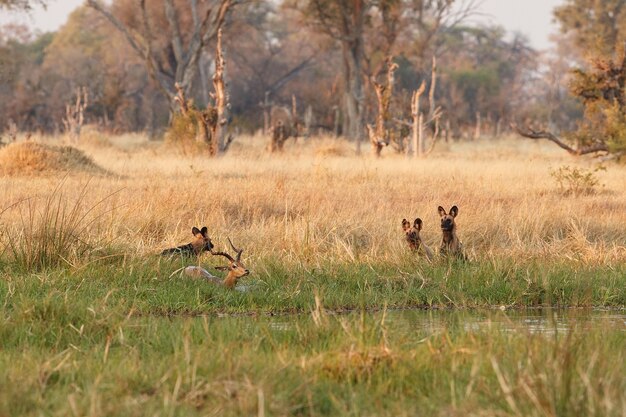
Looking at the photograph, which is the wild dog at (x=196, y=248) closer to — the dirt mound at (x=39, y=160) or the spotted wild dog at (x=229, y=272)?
the spotted wild dog at (x=229, y=272)

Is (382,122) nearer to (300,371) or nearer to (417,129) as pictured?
(417,129)

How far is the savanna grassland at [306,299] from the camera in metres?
4.09

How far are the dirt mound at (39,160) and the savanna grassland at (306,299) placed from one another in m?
0.10

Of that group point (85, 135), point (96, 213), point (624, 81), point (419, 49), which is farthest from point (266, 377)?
point (419, 49)

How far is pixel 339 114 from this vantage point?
130ft

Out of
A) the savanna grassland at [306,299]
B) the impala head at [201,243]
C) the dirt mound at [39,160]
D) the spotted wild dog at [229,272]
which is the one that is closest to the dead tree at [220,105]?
the dirt mound at [39,160]

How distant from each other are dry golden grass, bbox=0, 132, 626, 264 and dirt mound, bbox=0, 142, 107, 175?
0.52 m

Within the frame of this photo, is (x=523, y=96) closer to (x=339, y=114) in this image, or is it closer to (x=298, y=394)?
(x=339, y=114)

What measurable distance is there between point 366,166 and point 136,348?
1255 centimetres

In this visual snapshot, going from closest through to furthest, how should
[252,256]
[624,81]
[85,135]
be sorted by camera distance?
[252,256] → [624,81] → [85,135]

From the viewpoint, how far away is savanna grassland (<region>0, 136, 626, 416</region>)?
4.09m

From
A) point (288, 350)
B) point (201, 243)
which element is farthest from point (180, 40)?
point (288, 350)

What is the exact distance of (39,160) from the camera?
1562 cm

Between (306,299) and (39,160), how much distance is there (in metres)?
9.67
